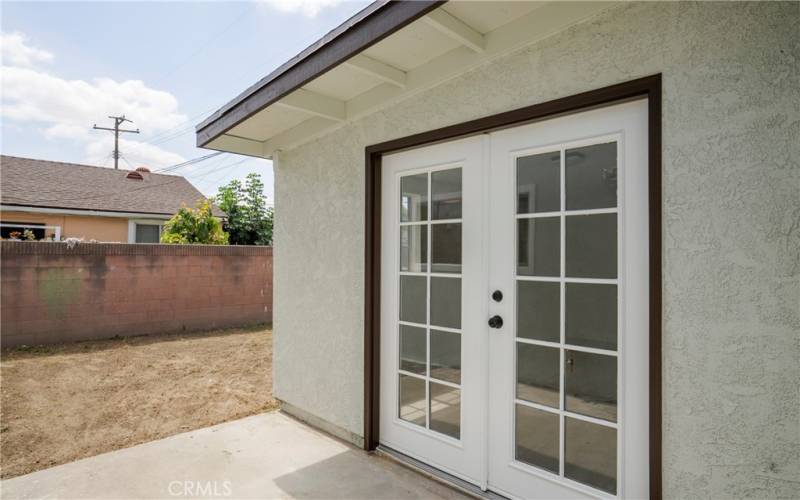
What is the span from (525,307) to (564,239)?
53cm

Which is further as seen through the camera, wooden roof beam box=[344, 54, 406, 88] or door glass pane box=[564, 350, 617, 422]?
wooden roof beam box=[344, 54, 406, 88]

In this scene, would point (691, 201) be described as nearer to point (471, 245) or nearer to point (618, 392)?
point (618, 392)

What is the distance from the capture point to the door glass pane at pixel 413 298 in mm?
3402

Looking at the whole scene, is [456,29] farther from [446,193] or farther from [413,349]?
[413,349]

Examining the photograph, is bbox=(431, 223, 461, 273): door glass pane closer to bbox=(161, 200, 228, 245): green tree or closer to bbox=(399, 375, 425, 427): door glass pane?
bbox=(399, 375, 425, 427): door glass pane

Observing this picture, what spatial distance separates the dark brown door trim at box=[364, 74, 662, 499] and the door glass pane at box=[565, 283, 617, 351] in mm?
257

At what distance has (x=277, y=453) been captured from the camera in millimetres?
3670

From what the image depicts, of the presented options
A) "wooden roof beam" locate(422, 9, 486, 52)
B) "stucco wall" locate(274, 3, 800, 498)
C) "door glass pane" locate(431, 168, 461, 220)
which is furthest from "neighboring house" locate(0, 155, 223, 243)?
"stucco wall" locate(274, 3, 800, 498)

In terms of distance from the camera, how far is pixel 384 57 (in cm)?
307

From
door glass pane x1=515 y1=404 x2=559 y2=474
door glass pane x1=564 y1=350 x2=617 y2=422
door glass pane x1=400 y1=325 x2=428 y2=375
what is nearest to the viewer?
door glass pane x1=564 y1=350 x2=617 y2=422

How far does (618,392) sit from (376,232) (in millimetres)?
2225

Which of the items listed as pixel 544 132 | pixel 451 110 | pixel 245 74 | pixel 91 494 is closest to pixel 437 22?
pixel 451 110

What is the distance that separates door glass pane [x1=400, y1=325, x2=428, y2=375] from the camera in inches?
133

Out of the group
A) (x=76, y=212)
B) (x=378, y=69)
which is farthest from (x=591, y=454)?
(x=76, y=212)
